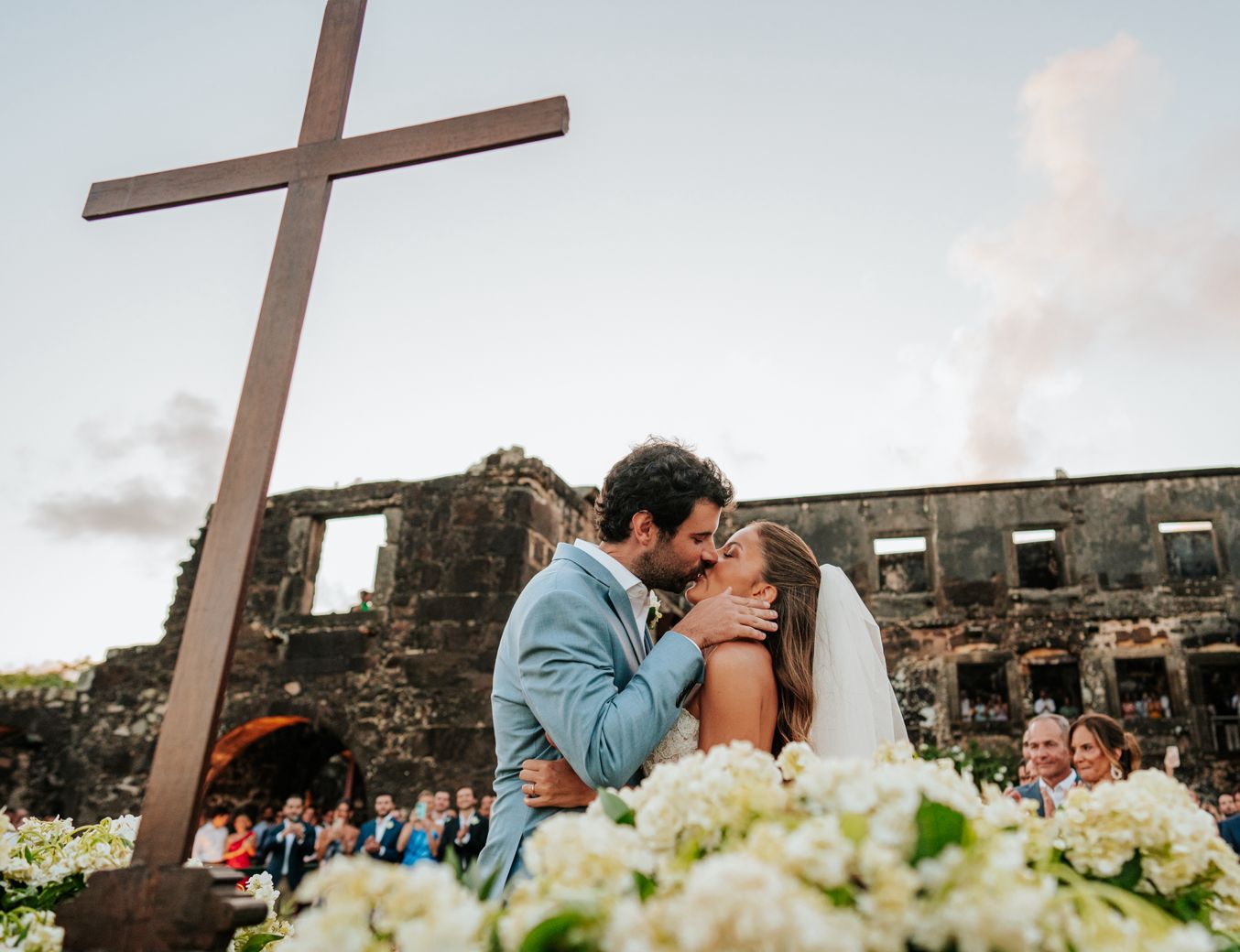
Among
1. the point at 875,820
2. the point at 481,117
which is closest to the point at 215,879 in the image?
the point at 875,820

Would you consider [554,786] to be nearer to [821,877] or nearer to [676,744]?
[676,744]

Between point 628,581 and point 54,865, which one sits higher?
point 628,581

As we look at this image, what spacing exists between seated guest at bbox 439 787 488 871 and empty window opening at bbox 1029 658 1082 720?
44.7 feet

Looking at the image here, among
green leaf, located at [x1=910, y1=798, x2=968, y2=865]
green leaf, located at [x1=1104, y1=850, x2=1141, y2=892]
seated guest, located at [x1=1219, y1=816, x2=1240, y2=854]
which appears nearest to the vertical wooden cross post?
green leaf, located at [x1=910, y1=798, x2=968, y2=865]

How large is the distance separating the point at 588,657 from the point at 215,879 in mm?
957

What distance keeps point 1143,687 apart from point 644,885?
70.4 ft

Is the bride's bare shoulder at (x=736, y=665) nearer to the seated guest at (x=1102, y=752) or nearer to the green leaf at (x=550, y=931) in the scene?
the green leaf at (x=550, y=931)

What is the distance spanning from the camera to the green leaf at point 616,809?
4.04 ft

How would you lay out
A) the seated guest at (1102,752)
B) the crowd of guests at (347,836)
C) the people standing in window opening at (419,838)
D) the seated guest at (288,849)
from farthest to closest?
the seated guest at (288,849), the crowd of guests at (347,836), the people standing in window opening at (419,838), the seated guest at (1102,752)

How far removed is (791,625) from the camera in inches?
114

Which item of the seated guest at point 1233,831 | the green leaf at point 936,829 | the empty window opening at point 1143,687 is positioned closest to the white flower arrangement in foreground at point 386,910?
the green leaf at point 936,829

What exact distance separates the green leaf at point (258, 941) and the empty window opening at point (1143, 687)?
19.8 m

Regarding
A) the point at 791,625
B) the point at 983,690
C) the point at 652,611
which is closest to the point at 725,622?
the point at 791,625

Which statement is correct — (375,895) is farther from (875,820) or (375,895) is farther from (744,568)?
(744,568)
